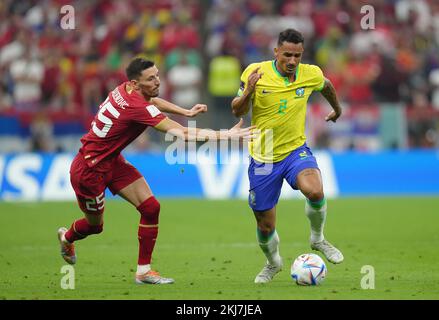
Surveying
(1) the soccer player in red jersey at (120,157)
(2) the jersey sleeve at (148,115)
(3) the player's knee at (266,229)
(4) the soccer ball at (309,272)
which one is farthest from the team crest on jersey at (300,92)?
(4) the soccer ball at (309,272)

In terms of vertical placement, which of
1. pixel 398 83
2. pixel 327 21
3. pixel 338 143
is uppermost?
pixel 327 21

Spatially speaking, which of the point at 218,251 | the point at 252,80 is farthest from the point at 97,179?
the point at 218,251

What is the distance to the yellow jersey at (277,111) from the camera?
10711 millimetres

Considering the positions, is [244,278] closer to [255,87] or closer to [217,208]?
[255,87]

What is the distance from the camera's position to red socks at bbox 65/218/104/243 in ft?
35.9

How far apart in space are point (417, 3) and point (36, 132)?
11.2m

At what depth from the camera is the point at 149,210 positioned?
34.8ft

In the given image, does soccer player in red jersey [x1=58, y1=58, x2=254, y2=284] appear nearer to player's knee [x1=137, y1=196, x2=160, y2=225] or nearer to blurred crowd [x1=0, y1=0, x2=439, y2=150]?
player's knee [x1=137, y1=196, x2=160, y2=225]

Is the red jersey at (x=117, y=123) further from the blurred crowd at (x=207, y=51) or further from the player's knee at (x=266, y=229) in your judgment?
the blurred crowd at (x=207, y=51)

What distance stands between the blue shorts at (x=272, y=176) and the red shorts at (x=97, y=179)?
1.34m

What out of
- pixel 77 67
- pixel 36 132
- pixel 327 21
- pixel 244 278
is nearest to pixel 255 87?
pixel 244 278

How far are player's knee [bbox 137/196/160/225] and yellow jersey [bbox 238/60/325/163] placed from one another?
1.26 meters

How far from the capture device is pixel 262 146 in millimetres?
10828

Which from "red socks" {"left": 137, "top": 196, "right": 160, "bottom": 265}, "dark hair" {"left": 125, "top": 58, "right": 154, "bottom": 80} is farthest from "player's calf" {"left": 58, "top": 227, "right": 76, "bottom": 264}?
"dark hair" {"left": 125, "top": 58, "right": 154, "bottom": 80}
